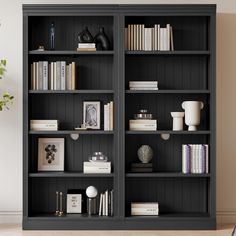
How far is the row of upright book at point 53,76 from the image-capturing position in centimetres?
509

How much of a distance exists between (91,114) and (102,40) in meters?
0.73

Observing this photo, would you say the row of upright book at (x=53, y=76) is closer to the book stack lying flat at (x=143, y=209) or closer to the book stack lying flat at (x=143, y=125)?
the book stack lying flat at (x=143, y=125)

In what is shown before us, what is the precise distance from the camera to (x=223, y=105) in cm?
536

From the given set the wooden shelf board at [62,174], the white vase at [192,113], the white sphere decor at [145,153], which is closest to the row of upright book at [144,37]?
the white vase at [192,113]

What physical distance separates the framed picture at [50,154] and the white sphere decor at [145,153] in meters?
0.79

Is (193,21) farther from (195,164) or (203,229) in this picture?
(203,229)

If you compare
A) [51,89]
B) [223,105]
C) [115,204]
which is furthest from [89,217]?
[223,105]

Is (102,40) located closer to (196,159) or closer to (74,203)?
(196,159)

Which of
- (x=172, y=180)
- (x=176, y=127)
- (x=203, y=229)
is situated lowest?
(x=203, y=229)

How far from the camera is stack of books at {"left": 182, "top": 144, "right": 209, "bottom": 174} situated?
5062 mm

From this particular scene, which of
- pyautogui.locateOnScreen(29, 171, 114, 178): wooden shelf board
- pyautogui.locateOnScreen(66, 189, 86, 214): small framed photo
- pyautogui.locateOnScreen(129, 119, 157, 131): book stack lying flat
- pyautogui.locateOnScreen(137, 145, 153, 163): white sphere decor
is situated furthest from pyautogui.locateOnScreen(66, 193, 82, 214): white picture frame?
pyautogui.locateOnScreen(129, 119, 157, 131): book stack lying flat

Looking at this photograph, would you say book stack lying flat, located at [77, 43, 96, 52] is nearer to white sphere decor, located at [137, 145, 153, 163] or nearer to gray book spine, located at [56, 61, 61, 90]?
gray book spine, located at [56, 61, 61, 90]

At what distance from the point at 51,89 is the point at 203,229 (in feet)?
A: 6.49

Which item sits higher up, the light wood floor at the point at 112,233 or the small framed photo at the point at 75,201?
the small framed photo at the point at 75,201
